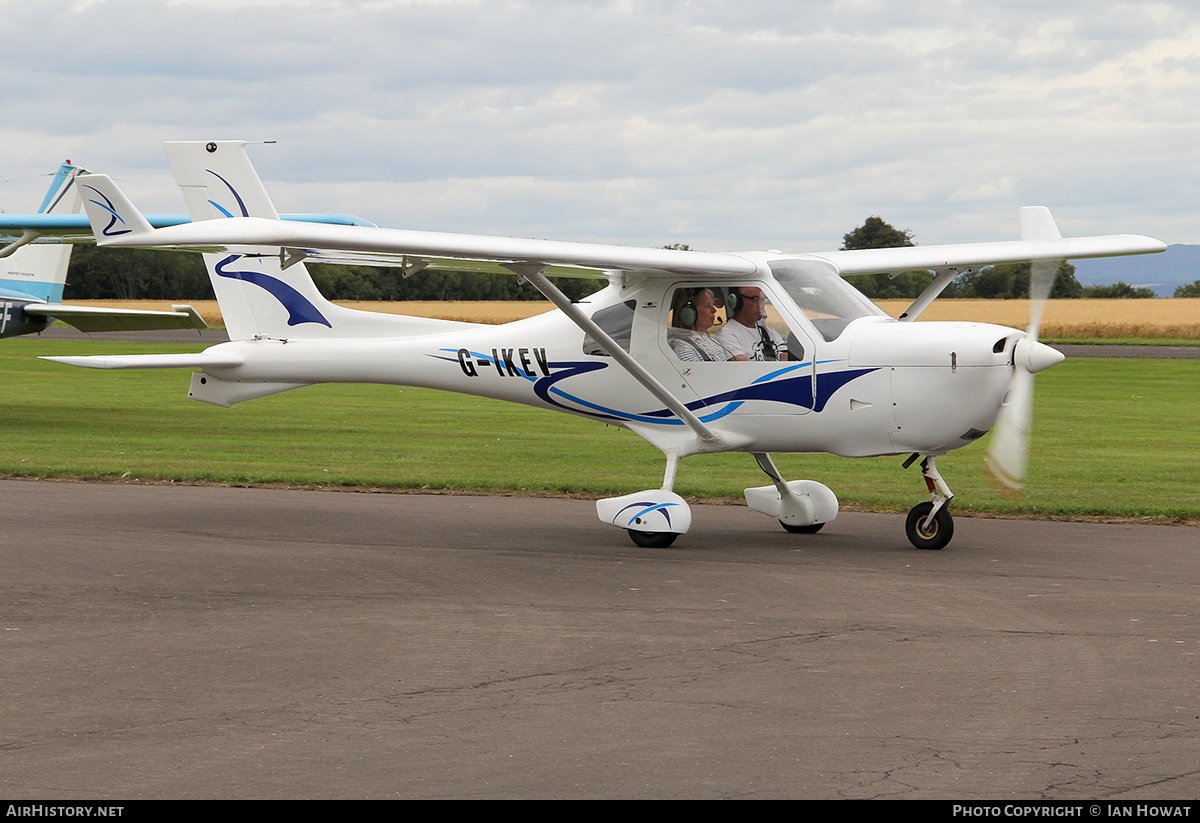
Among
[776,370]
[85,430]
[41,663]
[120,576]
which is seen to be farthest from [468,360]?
[85,430]

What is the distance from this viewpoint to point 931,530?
1049cm

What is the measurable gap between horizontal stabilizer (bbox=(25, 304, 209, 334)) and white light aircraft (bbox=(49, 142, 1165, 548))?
558 inches

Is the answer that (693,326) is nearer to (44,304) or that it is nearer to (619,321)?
(619,321)

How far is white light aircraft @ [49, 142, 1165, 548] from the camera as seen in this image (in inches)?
378

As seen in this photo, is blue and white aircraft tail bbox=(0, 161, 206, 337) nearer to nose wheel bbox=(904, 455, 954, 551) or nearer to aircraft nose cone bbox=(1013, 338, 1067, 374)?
nose wheel bbox=(904, 455, 954, 551)

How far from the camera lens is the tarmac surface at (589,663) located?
15.7ft

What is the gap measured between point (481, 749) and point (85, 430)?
17580 mm

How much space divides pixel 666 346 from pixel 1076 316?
63999mm

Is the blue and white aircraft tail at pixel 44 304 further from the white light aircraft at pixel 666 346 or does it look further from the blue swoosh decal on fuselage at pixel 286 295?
the white light aircraft at pixel 666 346

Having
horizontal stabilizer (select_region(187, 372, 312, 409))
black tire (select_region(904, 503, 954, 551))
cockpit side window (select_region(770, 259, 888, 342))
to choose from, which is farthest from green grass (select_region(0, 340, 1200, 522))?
cockpit side window (select_region(770, 259, 888, 342))

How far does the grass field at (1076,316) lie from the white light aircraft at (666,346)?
114 feet

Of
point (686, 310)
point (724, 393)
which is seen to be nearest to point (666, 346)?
point (686, 310)

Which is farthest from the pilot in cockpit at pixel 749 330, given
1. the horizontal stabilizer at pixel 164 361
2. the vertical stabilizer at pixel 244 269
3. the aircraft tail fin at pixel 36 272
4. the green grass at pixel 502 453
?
the aircraft tail fin at pixel 36 272
